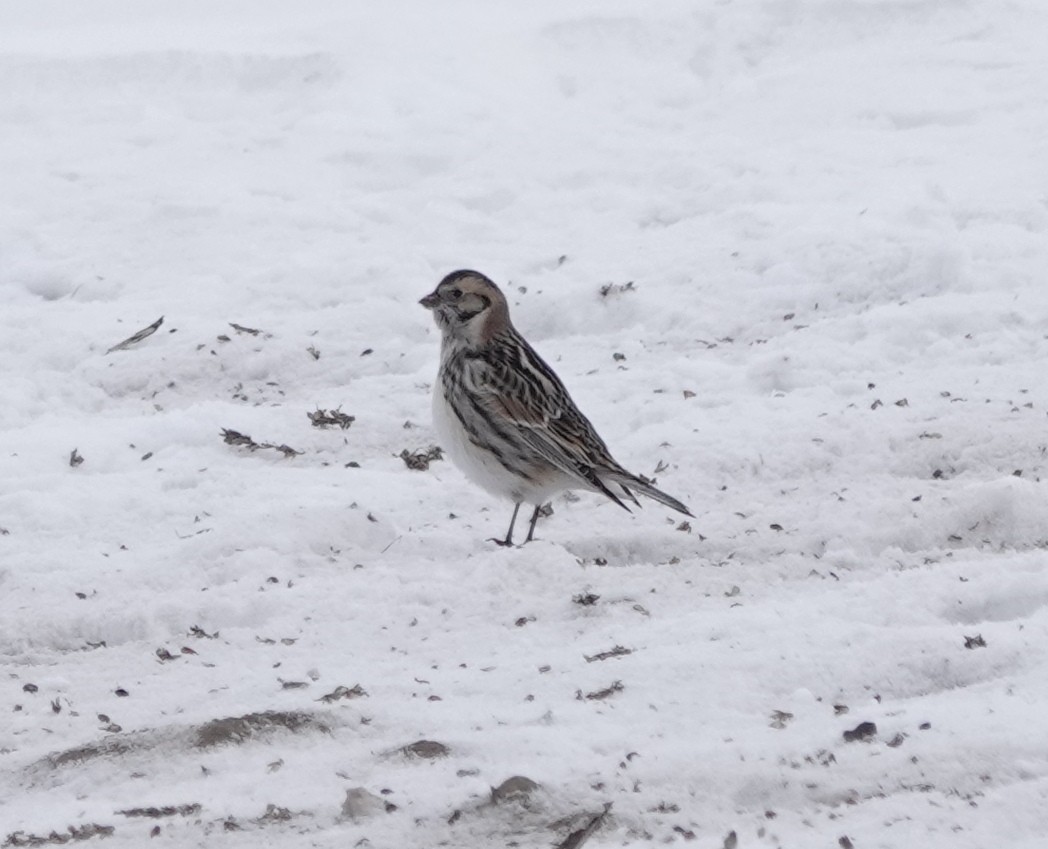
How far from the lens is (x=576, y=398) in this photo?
7.79m

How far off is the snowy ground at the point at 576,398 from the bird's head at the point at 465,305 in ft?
2.16

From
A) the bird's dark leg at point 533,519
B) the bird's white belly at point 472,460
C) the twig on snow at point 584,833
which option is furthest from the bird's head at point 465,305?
the twig on snow at point 584,833

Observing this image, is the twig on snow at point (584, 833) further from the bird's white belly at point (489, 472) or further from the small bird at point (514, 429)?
the bird's white belly at point (489, 472)

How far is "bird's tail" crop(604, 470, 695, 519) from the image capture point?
6086mm

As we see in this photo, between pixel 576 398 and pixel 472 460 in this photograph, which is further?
pixel 576 398

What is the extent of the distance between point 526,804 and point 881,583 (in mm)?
1835

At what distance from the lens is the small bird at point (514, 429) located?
6449 mm

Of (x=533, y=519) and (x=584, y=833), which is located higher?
(x=584, y=833)

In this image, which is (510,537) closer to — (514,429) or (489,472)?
(489,472)

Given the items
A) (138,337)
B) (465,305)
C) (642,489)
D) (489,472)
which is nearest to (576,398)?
(465,305)

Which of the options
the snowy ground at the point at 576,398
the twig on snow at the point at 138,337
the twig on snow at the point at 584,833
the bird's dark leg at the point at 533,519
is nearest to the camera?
the twig on snow at the point at 584,833

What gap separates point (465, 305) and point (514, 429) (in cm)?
76

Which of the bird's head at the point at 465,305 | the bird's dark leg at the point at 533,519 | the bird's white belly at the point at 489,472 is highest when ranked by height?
the bird's head at the point at 465,305

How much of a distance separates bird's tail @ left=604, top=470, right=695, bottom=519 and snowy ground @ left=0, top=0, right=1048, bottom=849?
0.21 meters
